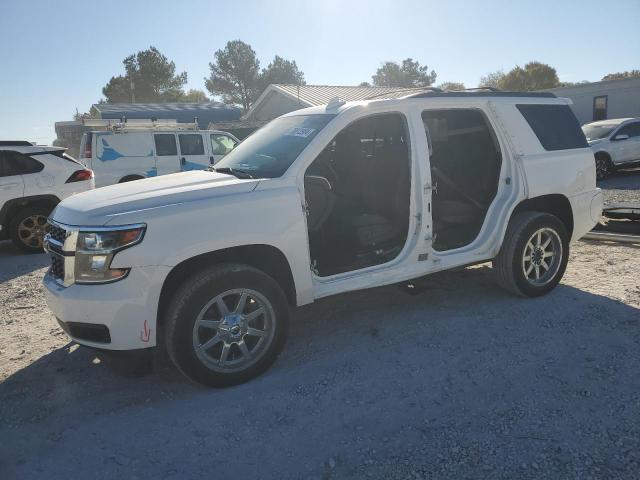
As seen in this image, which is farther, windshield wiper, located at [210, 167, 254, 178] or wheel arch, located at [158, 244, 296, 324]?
windshield wiper, located at [210, 167, 254, 178]

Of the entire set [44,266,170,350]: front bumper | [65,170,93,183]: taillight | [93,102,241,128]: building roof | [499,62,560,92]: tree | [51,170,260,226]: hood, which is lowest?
[44,266,170,350]: front bumper

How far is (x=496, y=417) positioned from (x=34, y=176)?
783 centimetres

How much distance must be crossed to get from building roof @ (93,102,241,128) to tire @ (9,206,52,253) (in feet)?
74.3

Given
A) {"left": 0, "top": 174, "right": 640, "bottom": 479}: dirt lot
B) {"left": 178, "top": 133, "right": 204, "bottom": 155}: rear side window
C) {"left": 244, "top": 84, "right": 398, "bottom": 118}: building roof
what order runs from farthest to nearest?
{"left": 244, "top": 84, "right": 398, "bottom": 118}: building roof → {"left": 178, "top": 133, "right": 204, "bottom": 155}: rear side window → {"left": 0, "top": 174, "right": 640, "bottom": 479}: dirt lot

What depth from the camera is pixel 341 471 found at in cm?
244

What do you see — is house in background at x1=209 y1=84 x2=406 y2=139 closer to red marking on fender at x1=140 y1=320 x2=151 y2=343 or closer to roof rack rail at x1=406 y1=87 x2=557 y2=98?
roof rack rail at x1=406 y1=87 x2=557 y2=98

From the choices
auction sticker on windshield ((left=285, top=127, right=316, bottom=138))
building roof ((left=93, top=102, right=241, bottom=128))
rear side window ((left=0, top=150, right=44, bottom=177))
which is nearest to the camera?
auction sticker on windshield ((left=285, top=127, right=316, bottom=138))

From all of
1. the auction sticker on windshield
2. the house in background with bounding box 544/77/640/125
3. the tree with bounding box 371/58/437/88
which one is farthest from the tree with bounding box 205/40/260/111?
the auction sticker on windshield

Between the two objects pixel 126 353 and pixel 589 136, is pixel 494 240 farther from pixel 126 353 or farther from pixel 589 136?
pixel 589 136

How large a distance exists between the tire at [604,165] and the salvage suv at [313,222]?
1010cm

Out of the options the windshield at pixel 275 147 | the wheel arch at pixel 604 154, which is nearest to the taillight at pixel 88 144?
the windshield at pixel 275 147

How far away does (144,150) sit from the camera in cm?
1201

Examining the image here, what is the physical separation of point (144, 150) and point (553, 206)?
10051mm

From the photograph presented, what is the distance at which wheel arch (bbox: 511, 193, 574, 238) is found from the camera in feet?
14.9
